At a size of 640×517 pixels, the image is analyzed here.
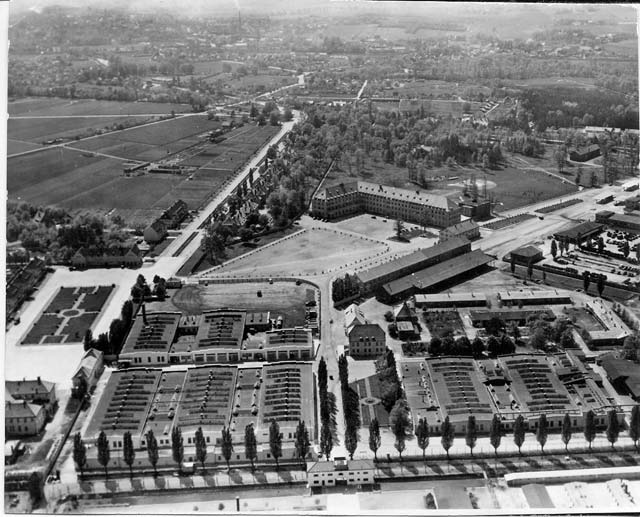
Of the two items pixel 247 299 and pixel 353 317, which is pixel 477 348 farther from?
pixel 247 299

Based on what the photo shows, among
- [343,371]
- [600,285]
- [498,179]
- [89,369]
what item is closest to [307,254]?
[343,371]

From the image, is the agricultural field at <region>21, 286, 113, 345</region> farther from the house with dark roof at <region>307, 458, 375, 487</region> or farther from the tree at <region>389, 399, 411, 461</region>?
the tree at <region>389, 399, 411, 461</region>

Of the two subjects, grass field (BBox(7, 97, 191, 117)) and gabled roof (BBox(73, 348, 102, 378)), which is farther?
grass field (BBox(7, 97, 191, 117))

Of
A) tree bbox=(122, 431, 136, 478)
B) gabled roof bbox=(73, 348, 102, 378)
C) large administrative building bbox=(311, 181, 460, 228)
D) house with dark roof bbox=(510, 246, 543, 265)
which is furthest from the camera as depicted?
large administrative building bbox=(311, 181, 460, 228)

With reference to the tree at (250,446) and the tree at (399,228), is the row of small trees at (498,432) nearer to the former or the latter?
the tree at (250,446)

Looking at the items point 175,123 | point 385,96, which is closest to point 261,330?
point 175,123

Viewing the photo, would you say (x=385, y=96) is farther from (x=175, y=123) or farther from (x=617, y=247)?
(x=617, y=247)

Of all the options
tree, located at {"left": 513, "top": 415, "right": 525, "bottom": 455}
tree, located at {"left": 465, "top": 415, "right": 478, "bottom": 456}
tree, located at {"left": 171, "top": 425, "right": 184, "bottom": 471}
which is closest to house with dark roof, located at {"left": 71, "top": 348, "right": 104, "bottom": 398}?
tree, located at {"left": 171, "top": 425, "right": 184, "bottom": 471}
